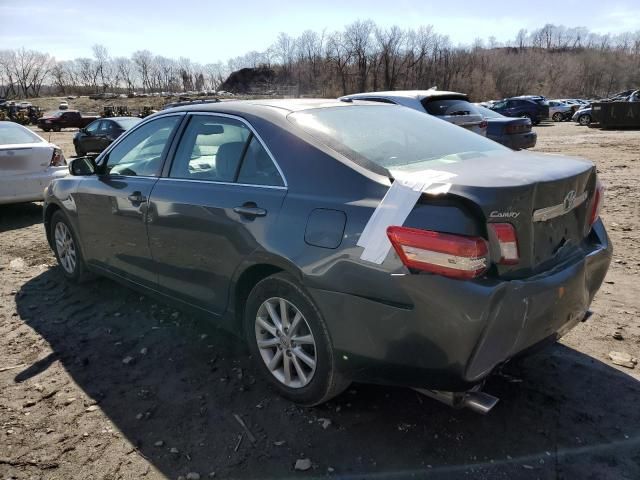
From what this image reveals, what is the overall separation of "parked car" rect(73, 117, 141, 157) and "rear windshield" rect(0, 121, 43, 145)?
7696mm

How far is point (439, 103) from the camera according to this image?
30.1 feet

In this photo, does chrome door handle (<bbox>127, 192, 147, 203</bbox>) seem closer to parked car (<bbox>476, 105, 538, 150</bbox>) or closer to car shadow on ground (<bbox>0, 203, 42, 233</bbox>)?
car shadow on ground (<bbox>0, 203, 42, 233</bbox>)

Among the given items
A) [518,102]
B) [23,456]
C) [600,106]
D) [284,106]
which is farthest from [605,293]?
[518,102]

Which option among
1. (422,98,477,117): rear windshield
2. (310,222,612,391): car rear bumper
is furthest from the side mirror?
(422,98,477,117): rear windshield

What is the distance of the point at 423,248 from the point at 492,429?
44.5 inches

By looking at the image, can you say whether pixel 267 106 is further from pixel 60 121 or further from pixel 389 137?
pixel 60 121

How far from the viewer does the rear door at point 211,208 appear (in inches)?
110

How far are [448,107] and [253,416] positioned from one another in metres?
7.79

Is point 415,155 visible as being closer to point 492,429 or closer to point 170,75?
point 492,429

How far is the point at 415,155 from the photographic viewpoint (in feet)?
9.25

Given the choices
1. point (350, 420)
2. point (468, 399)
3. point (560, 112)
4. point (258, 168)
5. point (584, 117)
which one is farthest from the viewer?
point (560, 112)

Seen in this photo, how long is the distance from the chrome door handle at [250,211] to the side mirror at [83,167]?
1.92 meters

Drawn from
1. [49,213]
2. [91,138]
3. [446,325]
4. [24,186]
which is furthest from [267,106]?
[91,138]

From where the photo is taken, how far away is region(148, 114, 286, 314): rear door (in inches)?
110
